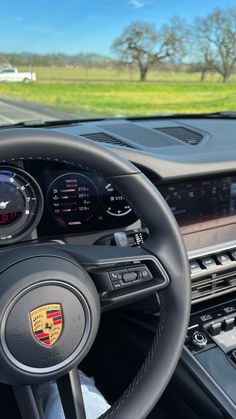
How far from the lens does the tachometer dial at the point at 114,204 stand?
73.0 inches

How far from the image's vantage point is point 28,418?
121 cm

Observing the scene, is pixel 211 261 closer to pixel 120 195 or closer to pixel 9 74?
pixel 120 195

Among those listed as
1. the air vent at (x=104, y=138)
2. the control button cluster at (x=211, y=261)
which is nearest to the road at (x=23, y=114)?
the air vent at (x=104, y=138)

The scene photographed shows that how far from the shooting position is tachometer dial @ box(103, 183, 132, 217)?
6.08 feet

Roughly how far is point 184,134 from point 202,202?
0.45 metres

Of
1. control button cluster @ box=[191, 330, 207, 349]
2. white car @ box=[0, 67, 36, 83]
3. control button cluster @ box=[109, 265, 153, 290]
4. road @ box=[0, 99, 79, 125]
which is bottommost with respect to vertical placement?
control button cluster @ box=[191, 330, 207, 349]

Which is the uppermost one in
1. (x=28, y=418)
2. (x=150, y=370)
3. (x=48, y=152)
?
(x=48, y=152)

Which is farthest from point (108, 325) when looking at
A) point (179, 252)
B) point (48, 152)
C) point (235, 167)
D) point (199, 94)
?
point (199, 94)

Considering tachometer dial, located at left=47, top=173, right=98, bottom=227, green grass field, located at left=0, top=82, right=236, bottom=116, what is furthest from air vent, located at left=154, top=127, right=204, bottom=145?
green grass field, located at left=0, top=82, right=236, bottom=116

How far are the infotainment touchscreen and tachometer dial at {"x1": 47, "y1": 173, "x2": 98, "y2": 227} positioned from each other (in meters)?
0.33

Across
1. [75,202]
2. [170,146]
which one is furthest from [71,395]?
[170,146]

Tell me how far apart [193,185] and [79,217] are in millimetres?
577

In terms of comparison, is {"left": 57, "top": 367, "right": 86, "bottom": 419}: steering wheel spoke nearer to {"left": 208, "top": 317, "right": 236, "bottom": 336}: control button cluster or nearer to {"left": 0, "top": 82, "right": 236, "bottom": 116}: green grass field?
{"left": 208, "top": 317, "right": 236, "bottom": 336}: control button cluster

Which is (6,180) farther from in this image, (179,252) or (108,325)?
(108,325)
